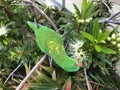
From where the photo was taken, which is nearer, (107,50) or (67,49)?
(107,50)

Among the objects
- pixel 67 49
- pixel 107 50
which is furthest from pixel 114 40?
pixel 67 49

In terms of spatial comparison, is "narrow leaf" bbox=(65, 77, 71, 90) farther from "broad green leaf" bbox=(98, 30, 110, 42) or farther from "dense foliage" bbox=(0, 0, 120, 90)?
"broad green leaf" bbox=(98, 30, 110, 42)

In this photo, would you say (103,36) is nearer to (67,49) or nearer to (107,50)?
(107,50)

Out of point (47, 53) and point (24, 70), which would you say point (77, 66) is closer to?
point (47, 53)

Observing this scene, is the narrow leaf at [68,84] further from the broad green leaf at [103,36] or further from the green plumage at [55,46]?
the broad green leaf at [103,36]

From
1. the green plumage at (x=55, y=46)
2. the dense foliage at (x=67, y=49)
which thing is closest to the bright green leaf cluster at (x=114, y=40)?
the dense foliage at (x=67, y=49)

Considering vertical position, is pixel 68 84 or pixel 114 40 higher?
pixel 114 40

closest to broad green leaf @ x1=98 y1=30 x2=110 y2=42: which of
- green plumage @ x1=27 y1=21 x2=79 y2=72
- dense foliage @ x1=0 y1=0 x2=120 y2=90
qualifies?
dense foliage @ x1=0 y1=0 x2=120 y2=90

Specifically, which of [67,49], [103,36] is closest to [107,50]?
[103,36]
